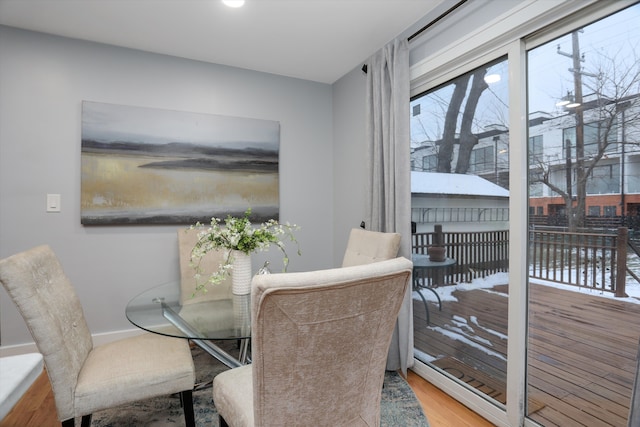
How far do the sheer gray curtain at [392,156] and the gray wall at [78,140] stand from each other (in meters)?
0.52

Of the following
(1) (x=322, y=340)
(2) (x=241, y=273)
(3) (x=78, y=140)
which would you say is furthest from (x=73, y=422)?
(3) (x=78, y=140)

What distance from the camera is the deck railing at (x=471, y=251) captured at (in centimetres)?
192

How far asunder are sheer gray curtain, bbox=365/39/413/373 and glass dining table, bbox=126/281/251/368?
1093 millimetres

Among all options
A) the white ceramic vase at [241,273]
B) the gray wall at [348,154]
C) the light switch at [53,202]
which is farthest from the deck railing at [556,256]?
the light switch at [53,202]

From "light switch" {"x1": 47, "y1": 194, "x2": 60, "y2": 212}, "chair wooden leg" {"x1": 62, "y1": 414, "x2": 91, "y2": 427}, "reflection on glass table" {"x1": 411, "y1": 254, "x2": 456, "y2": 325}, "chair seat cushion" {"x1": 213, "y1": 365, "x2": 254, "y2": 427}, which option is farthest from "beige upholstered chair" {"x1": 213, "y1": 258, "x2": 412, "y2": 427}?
"light switch" {"x1": 47, "y1": 194, "x2": 60, "y2": 212}

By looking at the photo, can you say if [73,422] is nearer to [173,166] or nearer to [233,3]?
[173,166]

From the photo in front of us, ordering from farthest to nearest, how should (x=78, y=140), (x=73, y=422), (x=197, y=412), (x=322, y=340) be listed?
(x=78, y=140) < (x=197, y=412) < (x=73, y=422) < (x=322, y=340)

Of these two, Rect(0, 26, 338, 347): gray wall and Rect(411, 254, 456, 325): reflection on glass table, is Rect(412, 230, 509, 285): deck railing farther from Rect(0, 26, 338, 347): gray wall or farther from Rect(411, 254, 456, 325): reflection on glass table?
Rect(0, 26, 338, 347): gray wall

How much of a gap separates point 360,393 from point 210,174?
2374mm

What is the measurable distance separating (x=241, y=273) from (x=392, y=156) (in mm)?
1300

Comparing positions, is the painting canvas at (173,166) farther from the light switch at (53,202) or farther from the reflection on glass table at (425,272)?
the reflection on glass table at (425,272)

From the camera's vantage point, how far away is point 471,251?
2156mm

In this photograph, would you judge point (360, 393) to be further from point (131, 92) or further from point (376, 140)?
point (131, 92)

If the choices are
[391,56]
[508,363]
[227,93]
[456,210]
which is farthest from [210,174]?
→ [508,363]
